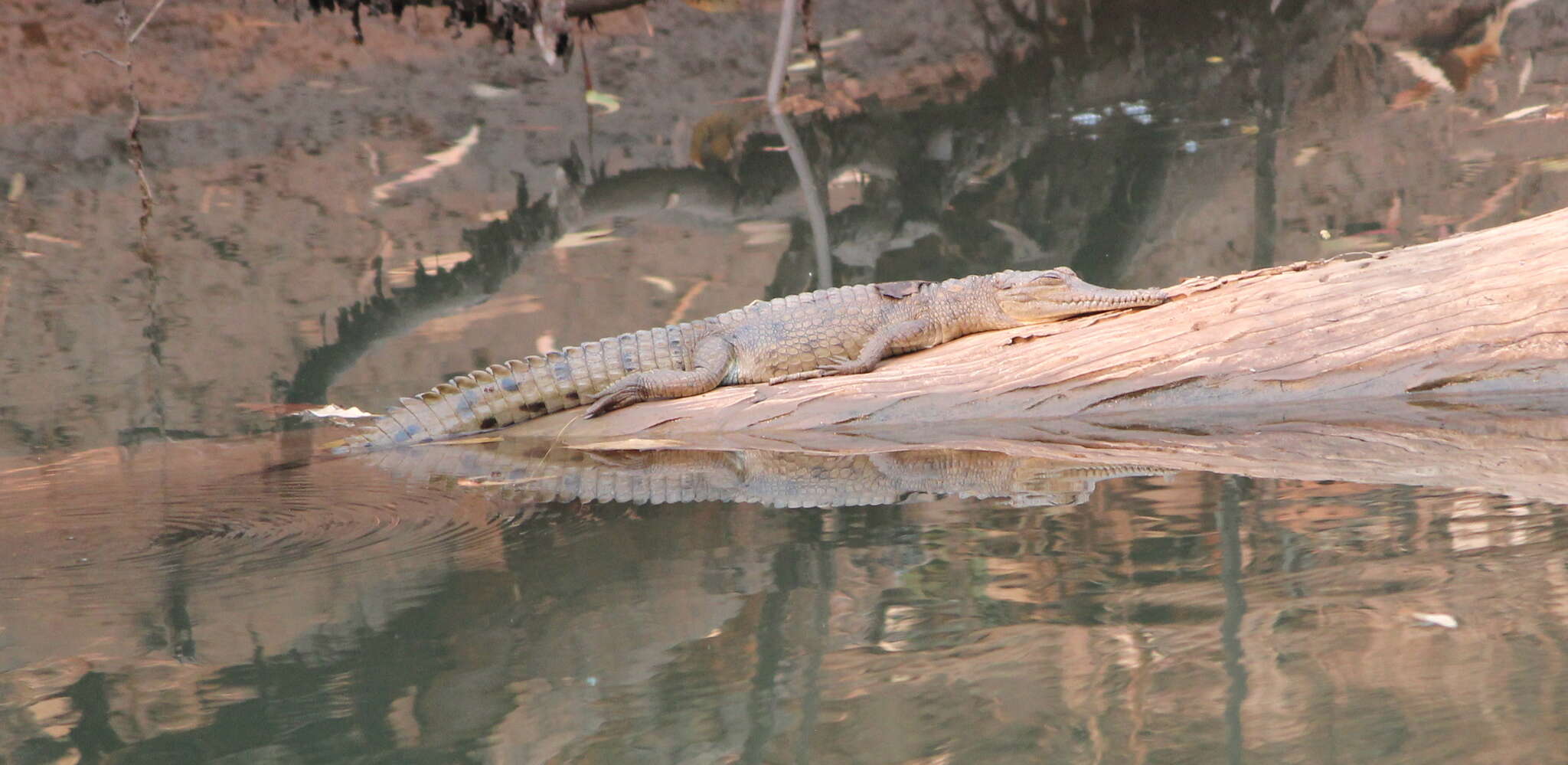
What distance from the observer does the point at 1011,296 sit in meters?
5.28

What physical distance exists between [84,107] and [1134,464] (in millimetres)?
14379

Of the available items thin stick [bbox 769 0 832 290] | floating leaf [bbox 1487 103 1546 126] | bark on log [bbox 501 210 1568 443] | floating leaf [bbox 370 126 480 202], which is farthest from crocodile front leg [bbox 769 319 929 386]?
floating leaf [bbox 370 126 480 202]

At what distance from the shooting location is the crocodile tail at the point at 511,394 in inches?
212

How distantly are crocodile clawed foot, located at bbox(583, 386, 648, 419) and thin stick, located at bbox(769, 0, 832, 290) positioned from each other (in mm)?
1840

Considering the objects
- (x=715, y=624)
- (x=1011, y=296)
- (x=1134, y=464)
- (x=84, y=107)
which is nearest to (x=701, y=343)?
(x=1011, y=296)

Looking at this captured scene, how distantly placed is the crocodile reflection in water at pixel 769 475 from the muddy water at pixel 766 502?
3 cm

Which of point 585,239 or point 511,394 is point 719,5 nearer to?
point 585,239

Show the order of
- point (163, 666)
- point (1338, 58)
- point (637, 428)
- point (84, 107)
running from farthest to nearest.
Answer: point (84, 107)
point (1338, 58)
point (637, 428)
point (163, 666)

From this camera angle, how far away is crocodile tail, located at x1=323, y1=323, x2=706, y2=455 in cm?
538

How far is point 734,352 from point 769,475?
5.21 feet

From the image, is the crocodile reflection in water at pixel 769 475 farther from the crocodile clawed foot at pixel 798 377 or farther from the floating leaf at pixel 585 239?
the floating leaf at pixel 585 239

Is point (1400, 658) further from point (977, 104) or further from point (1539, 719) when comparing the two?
point (977, 104)

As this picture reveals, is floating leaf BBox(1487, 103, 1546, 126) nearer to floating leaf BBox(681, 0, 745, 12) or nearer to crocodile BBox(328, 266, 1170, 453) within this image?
crocodile BBox(328, 266, 1170, 453)

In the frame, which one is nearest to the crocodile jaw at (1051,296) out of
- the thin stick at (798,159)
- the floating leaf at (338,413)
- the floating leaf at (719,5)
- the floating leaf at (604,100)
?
the thin stick at (798,159)
